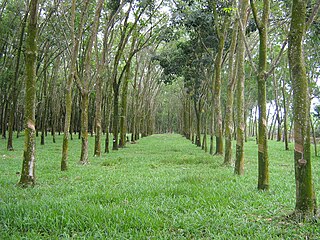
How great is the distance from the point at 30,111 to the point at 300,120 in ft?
17.4

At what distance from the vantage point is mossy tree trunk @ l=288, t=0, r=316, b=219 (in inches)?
152

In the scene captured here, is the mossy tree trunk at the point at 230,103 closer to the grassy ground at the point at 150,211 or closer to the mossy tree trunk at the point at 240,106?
the mossy tree trunk at the point at 240,106

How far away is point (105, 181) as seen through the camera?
7301 millimetres

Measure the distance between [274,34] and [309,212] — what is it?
51.7 feet

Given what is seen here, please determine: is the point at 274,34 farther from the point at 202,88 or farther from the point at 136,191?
the point at 136,191

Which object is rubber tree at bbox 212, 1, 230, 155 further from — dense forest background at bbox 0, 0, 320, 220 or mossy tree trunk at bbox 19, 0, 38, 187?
mossy tree trunk at bbox 19, 0, 38, 187

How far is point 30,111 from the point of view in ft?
21.2

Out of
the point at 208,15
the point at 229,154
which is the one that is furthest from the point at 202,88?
the point at 229,154

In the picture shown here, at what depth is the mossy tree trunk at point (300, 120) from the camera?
3871 mm

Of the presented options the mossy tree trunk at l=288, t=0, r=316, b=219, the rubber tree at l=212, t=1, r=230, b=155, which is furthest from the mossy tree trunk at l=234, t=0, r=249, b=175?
the rubber tree at l=212, t=1, r=230, b=155

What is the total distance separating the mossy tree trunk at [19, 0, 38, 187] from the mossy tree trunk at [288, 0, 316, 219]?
17.1 ft

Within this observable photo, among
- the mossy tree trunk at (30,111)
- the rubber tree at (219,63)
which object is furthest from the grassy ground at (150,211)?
the rubber tree at (219,63)

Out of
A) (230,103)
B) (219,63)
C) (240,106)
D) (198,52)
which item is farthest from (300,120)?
(198,52)

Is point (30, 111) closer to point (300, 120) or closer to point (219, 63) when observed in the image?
point (300, 120)
